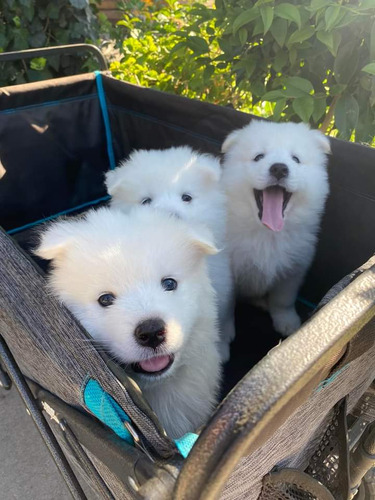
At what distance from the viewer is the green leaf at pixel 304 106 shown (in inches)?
76.7

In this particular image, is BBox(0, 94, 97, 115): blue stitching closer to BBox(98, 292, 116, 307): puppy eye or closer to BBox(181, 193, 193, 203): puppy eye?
BBox(181, 193, 193, 203): puppy eye

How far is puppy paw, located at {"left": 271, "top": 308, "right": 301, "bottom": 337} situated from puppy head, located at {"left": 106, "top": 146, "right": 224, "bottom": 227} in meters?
0.61

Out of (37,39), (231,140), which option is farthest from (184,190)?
(37,39)

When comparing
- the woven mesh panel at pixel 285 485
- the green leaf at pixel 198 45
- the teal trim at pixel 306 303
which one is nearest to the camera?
the woven mesh panel at pixel 285 485

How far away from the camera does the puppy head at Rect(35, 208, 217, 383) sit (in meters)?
1.09

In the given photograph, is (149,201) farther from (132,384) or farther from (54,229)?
(132,384)

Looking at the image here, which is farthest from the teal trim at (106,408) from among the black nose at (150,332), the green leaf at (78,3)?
the green leaf at (78,3)

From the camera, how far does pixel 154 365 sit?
1195 mm

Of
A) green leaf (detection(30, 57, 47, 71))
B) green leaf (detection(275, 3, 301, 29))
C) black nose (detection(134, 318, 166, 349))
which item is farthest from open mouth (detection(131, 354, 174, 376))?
green leaf (detection(30, 57, 47, 71))

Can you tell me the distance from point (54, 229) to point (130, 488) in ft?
2.62

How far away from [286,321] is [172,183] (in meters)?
0.88

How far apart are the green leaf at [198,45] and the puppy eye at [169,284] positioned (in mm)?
1755

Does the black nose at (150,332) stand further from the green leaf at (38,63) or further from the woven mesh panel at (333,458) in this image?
the green leaf at (38,63)

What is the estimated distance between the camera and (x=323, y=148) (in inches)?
69.0
